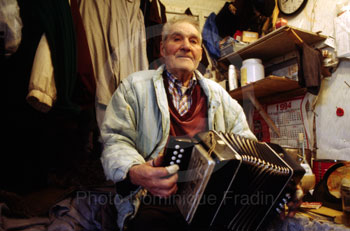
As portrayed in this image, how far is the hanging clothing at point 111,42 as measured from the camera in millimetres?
1477

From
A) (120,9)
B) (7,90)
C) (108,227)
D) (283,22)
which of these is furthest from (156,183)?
(283,22)

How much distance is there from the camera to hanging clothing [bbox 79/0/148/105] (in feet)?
4.84

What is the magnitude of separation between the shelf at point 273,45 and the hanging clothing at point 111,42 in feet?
3.12

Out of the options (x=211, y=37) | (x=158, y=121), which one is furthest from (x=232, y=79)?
(x=158, y=121)

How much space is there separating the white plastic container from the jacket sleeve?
114 centimetres

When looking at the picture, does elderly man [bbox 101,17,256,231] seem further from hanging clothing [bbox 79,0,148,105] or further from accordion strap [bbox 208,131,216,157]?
hanging clothing [bbox 79,0,148,105]

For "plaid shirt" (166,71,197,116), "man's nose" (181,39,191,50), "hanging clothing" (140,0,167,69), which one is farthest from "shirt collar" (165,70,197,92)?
"hanging clothing" (140,0,167,69)

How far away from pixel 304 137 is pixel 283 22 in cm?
100

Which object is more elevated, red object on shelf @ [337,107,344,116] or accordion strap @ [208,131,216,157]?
accordion strap @ [208,131,216,157]

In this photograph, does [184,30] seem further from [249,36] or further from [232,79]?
[249,36]

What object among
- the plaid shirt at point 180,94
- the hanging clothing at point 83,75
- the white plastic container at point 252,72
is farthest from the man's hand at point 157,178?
the white plastic container at point 252,72

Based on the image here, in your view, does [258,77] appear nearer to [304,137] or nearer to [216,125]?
[304,137]

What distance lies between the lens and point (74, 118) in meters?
1.39

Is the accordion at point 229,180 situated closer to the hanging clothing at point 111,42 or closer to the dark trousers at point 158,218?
the dark trousers at point 158,218
